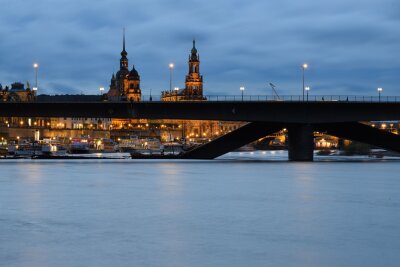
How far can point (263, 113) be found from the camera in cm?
9306

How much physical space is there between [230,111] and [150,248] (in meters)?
70.5

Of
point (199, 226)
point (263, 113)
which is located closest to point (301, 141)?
point (263, 113)

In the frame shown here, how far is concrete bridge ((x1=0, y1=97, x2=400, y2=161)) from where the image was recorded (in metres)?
90.8

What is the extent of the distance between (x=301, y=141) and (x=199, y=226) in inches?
2755

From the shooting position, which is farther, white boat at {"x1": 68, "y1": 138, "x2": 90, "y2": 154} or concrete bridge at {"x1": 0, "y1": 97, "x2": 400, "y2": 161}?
white boat at {"x1": 68, "y1": 138, "x2": 90, "y2": 154}

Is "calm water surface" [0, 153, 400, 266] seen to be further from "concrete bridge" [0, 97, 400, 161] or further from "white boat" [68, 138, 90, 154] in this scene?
"white boat" [68, 138, 90, 154]

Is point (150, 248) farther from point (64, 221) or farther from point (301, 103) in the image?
point (301, 103)

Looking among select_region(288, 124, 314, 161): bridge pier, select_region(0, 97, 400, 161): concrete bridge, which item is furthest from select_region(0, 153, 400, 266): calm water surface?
select_region(288, 124, 314, 161): bridge pier

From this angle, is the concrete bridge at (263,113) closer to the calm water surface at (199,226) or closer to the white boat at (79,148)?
the calm water surface at (199,226)

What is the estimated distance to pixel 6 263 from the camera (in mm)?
20078

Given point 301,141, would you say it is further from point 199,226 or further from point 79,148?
point 79,148

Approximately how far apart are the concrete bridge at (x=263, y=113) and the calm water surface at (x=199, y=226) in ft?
144

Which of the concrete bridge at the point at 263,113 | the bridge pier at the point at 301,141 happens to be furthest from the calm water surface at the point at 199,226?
the bridge pier at the point at 301,141

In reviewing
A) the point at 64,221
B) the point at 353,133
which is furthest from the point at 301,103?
the point at 64,221
